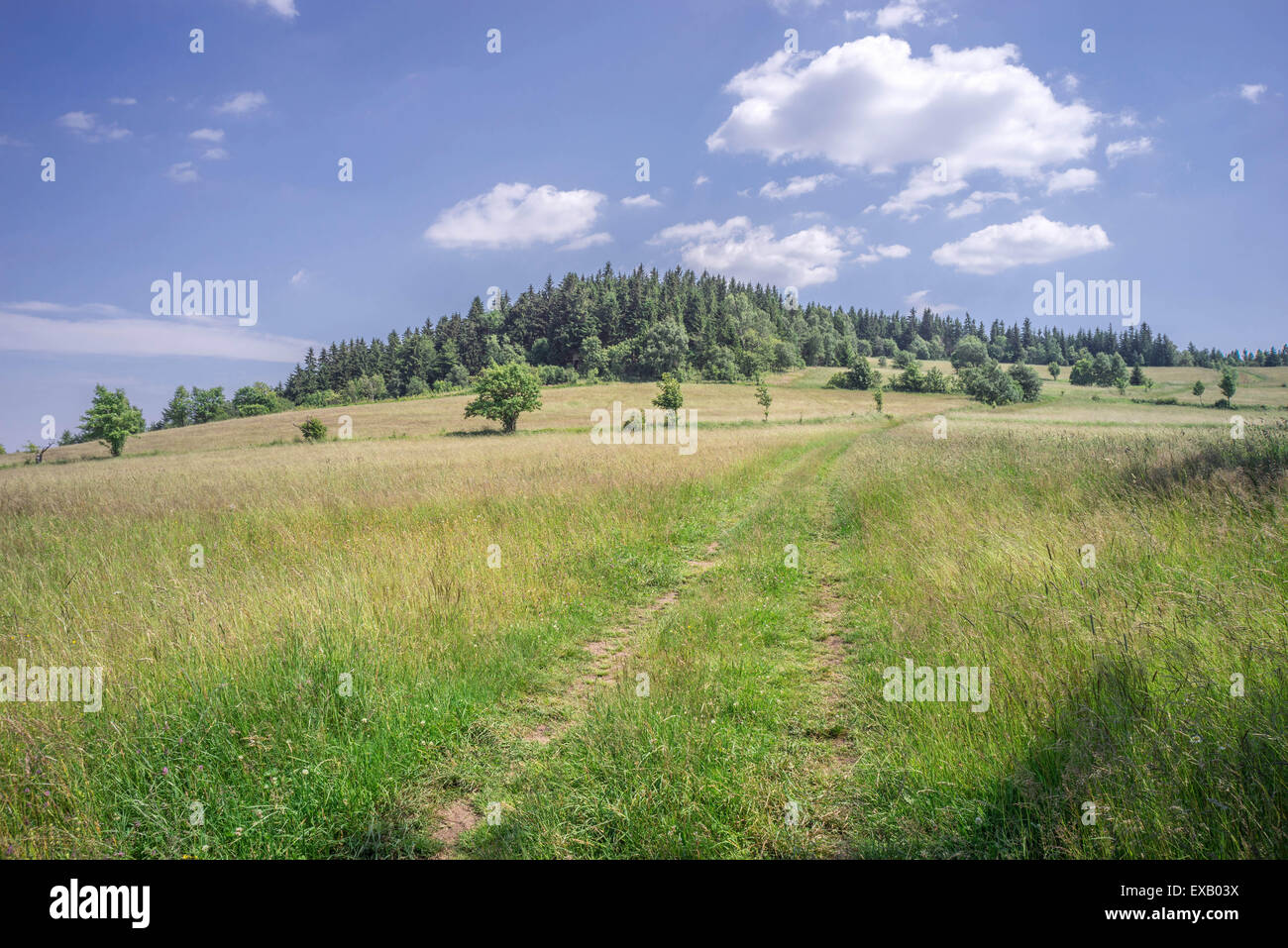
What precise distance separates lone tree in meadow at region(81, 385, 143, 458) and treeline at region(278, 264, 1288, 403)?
57849 mm

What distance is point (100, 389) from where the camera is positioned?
5556 centimetres

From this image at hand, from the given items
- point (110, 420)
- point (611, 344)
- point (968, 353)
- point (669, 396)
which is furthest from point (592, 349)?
point (968, 353)

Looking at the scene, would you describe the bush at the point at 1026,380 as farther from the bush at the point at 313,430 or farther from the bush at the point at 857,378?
the bush at the point at 313,430

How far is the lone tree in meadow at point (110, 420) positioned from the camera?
173 feet

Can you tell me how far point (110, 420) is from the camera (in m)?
Answer: 52.9

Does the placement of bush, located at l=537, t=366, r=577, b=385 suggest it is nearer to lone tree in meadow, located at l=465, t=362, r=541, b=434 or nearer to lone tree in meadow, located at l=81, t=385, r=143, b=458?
lone tree in meadow, located at l=465, t=362, r=541, b=434

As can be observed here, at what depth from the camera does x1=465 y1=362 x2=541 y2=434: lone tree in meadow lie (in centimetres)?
6000

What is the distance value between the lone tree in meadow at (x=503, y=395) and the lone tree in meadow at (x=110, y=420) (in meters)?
33.2

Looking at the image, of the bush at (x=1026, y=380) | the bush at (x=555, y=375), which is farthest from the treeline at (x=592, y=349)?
the bush at (x=1026, y=380)

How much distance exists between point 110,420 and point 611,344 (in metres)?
90.0

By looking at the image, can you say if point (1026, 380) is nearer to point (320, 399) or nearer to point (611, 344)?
point (611, 344)
